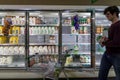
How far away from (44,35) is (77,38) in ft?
2.89

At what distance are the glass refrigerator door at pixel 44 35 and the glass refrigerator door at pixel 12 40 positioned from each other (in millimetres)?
235

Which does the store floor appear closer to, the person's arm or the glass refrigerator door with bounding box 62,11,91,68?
the glass refrigerator door with bounding box 62,11,91,68

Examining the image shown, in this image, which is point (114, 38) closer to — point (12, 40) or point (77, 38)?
point (77, 38)

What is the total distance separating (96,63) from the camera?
609cm

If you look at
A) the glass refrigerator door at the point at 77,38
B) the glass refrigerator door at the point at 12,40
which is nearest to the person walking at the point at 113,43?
the glass refrigerator door at the point at 77,38

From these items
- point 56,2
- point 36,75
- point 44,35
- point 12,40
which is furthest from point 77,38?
point 12,40

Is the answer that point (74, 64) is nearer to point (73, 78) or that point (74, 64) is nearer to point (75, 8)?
point (73, 78)

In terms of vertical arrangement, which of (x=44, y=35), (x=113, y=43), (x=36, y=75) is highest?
(x=44, y=35)

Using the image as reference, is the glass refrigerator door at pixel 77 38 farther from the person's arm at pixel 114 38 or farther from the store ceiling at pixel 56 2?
the person's arm at pixel 114 38

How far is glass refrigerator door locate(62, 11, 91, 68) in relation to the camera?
6.02 m

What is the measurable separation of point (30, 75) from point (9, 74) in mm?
497

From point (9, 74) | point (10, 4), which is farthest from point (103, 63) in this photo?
point (10, 4)

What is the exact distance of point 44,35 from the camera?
20.1 feet

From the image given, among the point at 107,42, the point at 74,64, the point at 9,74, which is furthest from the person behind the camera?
the point at 74,64
